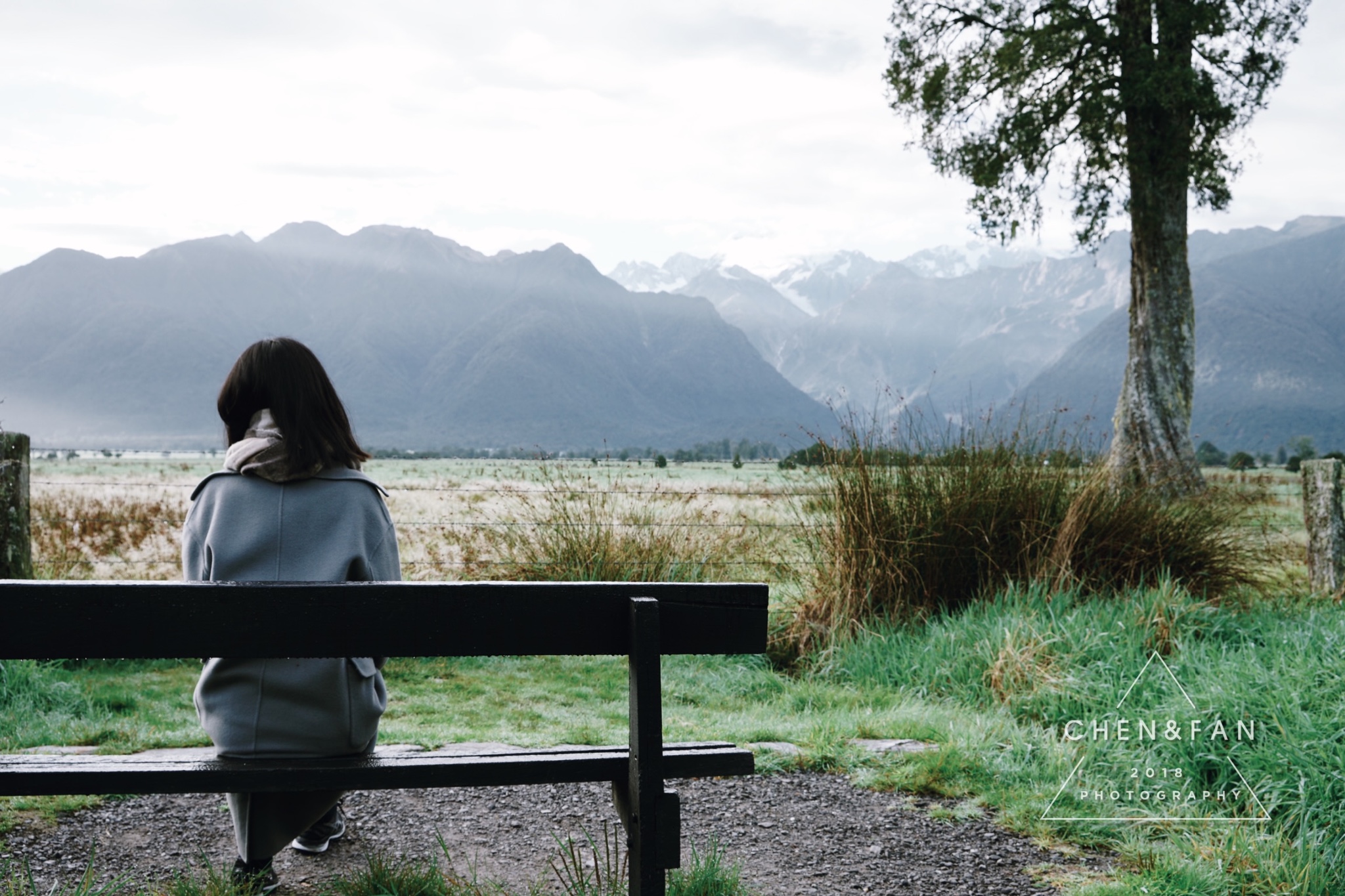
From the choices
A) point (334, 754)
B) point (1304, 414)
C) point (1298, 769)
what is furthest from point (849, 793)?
point (1304, 414)

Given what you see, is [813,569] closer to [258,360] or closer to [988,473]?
[988,473]

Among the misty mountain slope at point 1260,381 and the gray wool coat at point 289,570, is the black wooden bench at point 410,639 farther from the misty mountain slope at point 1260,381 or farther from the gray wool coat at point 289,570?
the misty mountain slope at point 1260,381

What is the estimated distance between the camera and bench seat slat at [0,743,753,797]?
1999 mm

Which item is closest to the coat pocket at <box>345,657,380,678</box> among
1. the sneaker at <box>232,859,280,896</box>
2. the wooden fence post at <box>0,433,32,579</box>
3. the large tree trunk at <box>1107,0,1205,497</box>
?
the sneaker at <box>232,859,280,896</box>

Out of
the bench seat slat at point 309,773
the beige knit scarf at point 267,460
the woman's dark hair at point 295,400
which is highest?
the woman's dark hair at point 295,400

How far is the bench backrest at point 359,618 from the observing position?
5.47 feet

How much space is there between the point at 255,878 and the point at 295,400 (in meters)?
1.14

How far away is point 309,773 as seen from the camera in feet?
6.63

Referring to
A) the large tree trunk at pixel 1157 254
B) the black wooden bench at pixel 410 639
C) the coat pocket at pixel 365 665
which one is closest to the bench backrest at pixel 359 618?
the black wooden bench at pixel 410 639

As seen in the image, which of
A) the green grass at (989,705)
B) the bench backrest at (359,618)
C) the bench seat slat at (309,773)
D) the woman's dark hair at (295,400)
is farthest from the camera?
the green grass at (989,705)

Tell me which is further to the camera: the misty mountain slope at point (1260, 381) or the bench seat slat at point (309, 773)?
the misty mountain slope at point (1260, 381)

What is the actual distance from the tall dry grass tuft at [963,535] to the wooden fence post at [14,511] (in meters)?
4.31

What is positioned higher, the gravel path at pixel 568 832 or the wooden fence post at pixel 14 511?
the wooden fence post at pixel 14 511

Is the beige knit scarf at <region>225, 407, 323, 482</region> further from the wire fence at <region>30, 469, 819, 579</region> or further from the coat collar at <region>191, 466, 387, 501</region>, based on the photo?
the wire fence at <region>30, 469, 819, 579</region>
